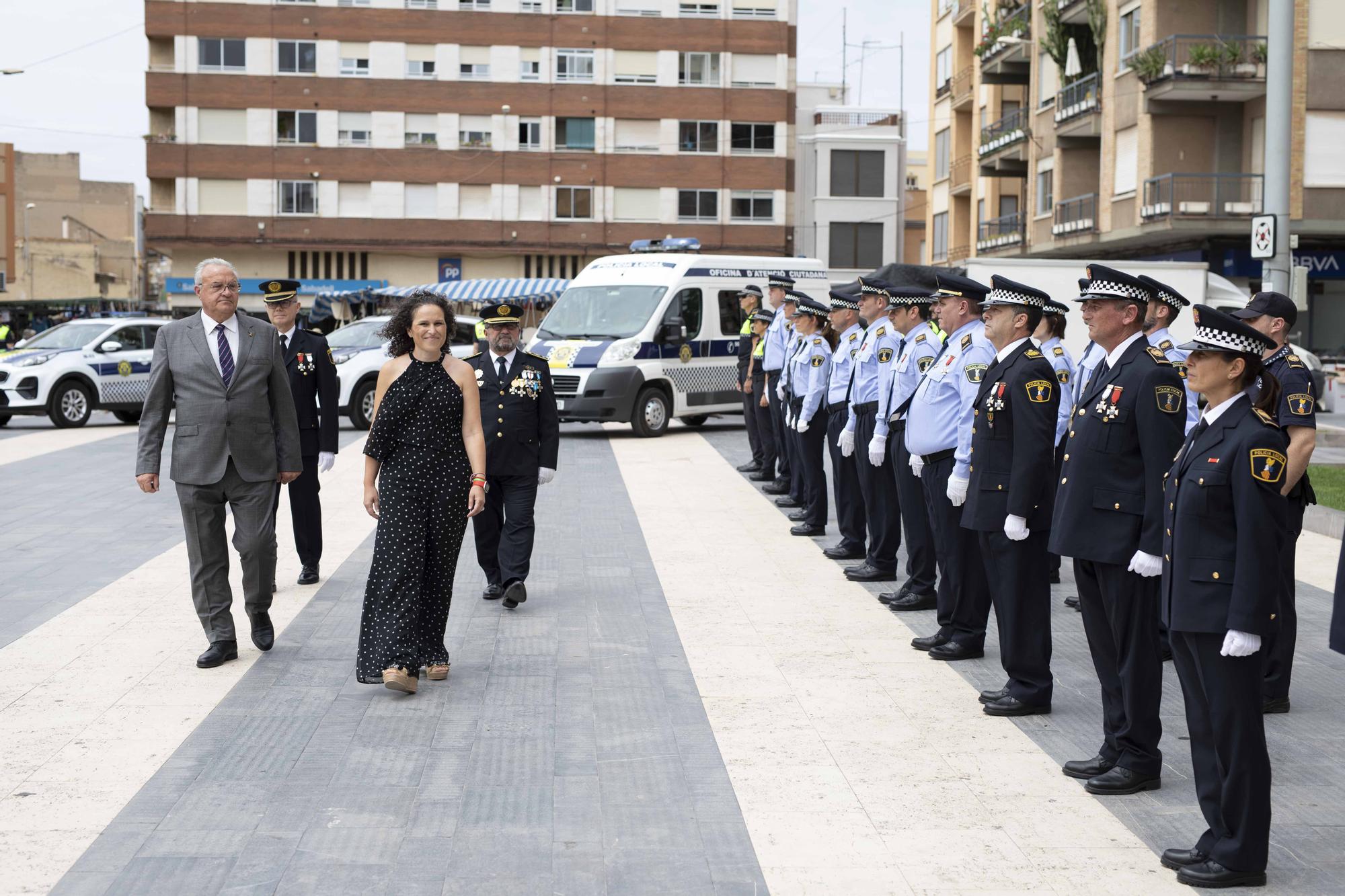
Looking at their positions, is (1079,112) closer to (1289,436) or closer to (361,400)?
(361,400)

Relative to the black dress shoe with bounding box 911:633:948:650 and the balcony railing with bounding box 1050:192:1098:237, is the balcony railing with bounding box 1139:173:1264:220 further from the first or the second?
the black dress shoe with bounding box 911:633:948:650

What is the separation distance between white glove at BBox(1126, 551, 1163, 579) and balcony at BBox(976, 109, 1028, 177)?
4004 cm

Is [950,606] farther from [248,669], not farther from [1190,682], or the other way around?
[248,669]

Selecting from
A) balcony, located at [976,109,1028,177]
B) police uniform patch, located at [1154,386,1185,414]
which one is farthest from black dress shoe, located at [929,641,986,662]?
balcony, located at [976,109,1028,177]

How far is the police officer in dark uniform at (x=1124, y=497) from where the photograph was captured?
5.57 m

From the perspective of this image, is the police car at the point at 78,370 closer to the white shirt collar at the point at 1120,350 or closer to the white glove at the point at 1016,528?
the white glove at the point at 1016,528

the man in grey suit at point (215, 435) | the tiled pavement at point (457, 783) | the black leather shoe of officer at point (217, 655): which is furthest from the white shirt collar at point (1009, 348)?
the black leather shoe of officer at point (217, 655)

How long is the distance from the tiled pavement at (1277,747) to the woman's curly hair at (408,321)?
3.14 m

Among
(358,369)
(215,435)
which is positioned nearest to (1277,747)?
(215,435)

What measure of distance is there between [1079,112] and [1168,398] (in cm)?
3529

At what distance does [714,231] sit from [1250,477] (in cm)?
5700

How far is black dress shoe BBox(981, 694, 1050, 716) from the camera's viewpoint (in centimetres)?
666

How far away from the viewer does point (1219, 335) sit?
15.4 feet

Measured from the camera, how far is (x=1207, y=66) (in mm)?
32281
